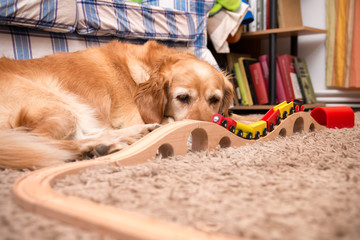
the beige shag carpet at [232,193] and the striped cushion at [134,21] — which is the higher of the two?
the striped cushion at [134,21]

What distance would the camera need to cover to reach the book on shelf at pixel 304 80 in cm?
360

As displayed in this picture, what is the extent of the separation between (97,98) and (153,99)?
271 millimetres

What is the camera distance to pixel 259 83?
11.2 feet

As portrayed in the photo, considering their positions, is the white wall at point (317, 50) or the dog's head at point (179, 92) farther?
the white wall at point (317, 50)

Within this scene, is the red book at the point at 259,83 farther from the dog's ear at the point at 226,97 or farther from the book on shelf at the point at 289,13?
the dog's ear at the point at 226,97

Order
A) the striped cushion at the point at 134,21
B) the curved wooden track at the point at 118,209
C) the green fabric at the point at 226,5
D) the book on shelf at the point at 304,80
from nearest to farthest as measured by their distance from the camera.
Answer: the curved wooden track at the point at 118,209 < the striped cushion at the point at 134,21 < the green fabric at the point at 226,5 < the book on shelf at the point at 304,80

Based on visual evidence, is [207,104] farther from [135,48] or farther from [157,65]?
[135,48]

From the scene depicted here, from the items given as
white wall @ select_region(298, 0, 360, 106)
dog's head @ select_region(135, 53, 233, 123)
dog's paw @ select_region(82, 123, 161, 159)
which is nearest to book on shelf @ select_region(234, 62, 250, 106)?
white wall @ select_region(298, 0, 360, 106)

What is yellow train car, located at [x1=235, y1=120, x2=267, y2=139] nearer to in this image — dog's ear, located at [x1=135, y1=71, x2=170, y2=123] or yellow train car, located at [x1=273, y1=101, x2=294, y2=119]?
yellow train car, located at [x1=273, y1=101, x2=294, y2=119]

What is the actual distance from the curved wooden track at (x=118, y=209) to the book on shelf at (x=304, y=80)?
262 centimetres

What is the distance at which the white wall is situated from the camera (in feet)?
12.1

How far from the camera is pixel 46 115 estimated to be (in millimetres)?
1182

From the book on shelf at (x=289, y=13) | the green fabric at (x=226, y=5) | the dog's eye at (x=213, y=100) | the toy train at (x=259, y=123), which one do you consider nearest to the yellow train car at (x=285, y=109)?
the toy train at (x=259, y=123)

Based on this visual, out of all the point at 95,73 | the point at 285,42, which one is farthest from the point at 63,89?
the point at 285,42
